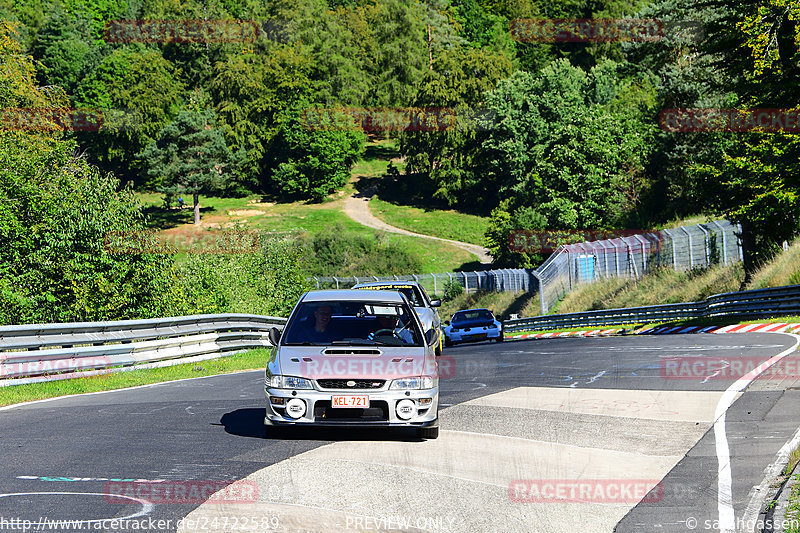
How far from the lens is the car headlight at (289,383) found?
9.02 metres

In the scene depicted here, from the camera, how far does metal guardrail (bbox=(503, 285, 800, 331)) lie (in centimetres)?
2850

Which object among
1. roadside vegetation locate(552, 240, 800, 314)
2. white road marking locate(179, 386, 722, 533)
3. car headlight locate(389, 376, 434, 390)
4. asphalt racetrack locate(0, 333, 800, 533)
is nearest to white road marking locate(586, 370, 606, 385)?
asphalt racetrack locate(0, 333, 800, 533)

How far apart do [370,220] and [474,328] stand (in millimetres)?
61865

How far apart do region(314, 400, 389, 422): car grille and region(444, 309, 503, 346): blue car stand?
2392cm

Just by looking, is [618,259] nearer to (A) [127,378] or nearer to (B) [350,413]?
(A) [127,378]

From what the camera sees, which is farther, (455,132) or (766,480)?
(455,132)

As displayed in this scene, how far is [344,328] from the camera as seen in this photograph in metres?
10.2

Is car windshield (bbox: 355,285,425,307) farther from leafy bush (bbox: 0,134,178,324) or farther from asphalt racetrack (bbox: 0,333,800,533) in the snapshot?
leafy bush (bbox: 0,134,178,324)

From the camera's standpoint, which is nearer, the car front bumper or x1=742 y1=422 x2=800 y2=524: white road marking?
x1=742 y1=422 x2=800 y2=524: white road marking

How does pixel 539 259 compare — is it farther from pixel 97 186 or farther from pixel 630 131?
pixel 97 186

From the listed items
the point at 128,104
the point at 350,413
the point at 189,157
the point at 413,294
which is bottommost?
the point at 413,294

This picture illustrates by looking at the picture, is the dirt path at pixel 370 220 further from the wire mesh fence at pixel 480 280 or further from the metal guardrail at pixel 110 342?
the metal guardrail at pixel 110 342

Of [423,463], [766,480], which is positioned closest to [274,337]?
[423,463]

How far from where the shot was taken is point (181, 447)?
29.4ft
